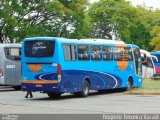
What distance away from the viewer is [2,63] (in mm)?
30906

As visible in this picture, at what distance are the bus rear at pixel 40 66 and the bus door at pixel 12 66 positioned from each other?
7455 millimetres

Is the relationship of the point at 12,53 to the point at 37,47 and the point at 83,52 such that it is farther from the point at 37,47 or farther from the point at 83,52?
the point at 37,47

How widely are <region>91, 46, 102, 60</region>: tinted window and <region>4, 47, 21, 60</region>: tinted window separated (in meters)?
6.82

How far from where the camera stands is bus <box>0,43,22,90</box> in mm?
30922

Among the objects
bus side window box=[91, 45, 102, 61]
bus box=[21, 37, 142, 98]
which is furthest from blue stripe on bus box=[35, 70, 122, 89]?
bus side window box=[91, 45, 102, 61]

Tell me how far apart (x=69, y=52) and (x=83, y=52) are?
146cm

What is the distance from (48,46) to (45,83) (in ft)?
5.62

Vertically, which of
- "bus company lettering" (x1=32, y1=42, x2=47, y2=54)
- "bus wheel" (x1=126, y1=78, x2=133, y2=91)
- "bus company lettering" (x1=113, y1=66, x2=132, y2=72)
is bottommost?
"bus wheel" (x1=126, y1=78, x2=133, y2=91)

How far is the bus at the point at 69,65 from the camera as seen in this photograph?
75.6 ft

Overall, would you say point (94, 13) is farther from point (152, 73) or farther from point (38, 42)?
point (38, 42)

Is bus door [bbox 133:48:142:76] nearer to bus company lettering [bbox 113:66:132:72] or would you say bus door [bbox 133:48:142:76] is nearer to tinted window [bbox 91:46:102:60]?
bus company lettering [bbox 113:66:132:72]

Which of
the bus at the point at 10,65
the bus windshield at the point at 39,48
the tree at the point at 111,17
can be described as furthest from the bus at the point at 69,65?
the tree at the point at 111,17

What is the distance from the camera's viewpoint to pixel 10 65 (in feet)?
102

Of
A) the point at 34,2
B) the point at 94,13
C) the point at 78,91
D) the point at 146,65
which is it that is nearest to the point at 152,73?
the point at 146,65
